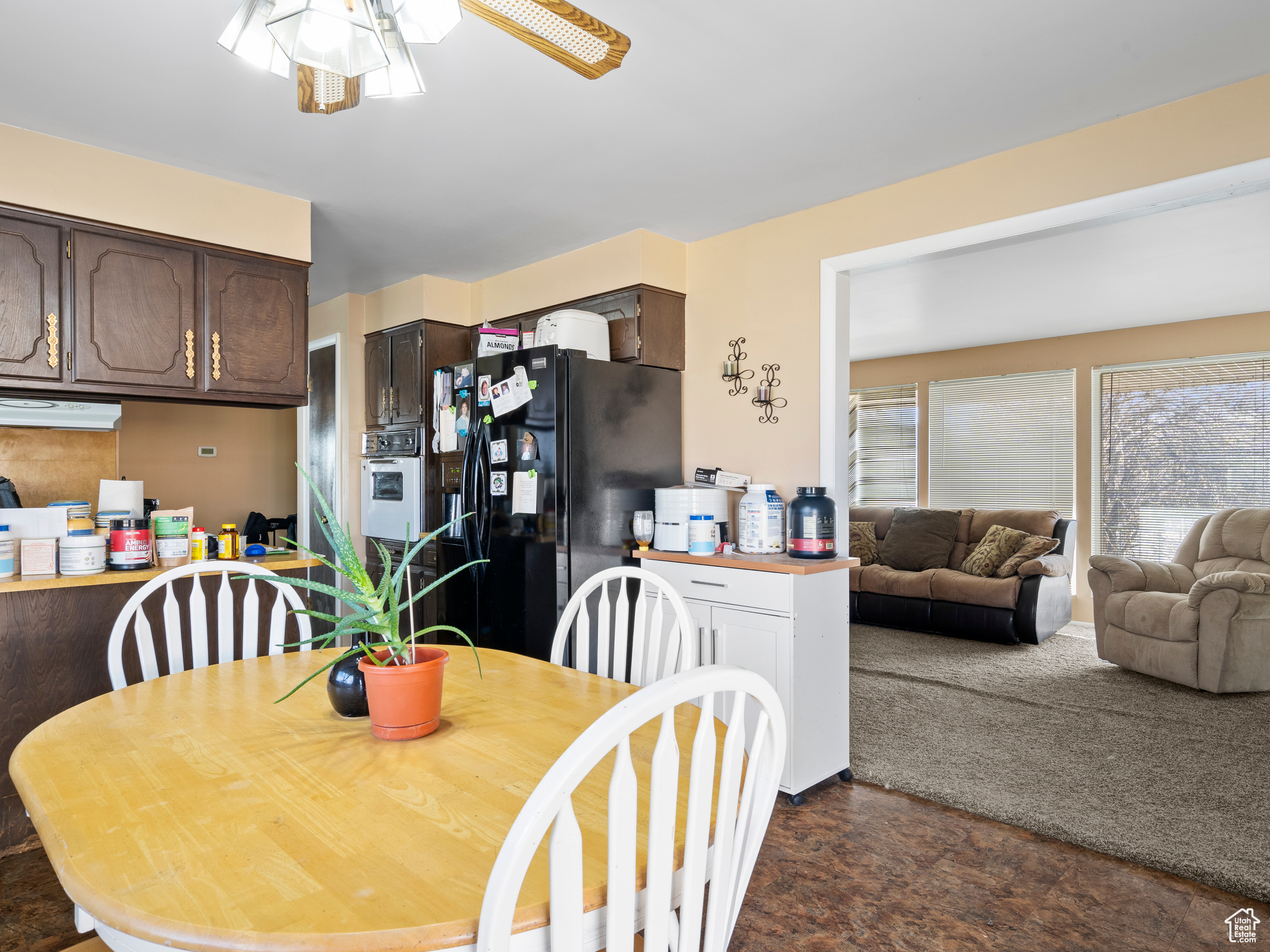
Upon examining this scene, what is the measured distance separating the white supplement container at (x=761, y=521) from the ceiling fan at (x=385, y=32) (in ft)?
6.18

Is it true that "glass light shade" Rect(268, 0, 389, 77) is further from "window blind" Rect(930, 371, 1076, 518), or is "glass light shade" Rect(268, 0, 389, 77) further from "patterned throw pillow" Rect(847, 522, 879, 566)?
"window blind" Rect(930, 371, 1076, 518)

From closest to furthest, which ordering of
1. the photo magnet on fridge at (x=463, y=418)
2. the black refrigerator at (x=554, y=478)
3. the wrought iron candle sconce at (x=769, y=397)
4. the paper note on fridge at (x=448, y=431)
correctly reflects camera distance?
the black refrigerator at (x=554, y=478) → the wrought iron candle sconce at (x=769, y=397) → the photo magnet on fridge at (x=463, y=418) → the paper note on fridge at (x=448, y=431)

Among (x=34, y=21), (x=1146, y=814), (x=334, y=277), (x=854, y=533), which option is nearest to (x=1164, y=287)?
(x=854, y=533)

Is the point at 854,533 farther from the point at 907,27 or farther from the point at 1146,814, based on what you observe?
the point at 907,27

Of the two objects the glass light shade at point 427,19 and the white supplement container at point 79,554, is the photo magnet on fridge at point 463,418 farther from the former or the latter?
the glass light shade at point 427,19

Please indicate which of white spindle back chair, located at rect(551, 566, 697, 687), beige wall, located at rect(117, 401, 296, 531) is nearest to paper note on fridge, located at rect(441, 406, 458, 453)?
beige wall, located at rect(117, 401, 296, 531)

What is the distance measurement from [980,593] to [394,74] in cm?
494

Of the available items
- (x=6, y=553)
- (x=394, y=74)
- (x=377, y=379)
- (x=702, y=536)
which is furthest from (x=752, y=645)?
(x=377, y=379)

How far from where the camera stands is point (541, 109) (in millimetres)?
2408

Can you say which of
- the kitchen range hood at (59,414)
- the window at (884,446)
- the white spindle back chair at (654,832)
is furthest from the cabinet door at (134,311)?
the window at (884,446)

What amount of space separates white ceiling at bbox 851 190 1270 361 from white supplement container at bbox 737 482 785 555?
1.43 meters

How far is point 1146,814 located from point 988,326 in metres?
4.01

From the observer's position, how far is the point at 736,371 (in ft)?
11.5

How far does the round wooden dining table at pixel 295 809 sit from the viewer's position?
787 millimetres
